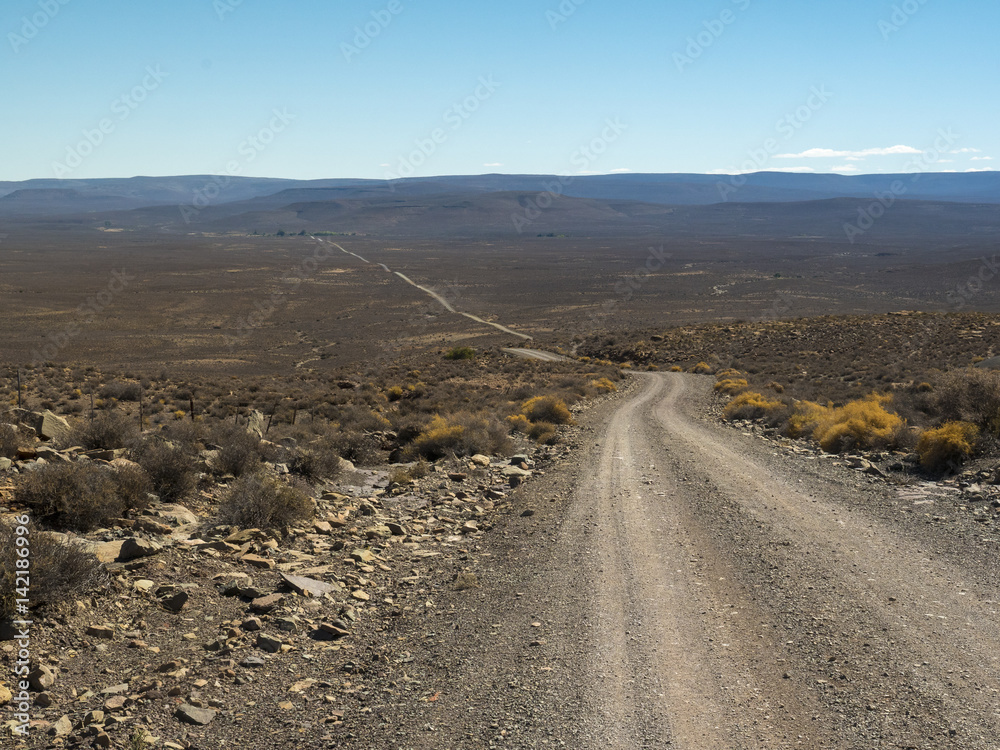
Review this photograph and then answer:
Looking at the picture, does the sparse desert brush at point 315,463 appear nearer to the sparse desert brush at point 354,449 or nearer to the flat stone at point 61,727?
the sparse desert brush at point 354,449

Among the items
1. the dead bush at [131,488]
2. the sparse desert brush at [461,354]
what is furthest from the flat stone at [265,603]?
the sparse desert brush at [461,354]

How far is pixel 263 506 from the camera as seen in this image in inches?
391

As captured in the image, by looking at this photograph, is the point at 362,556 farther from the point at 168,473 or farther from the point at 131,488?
the point at 168,473

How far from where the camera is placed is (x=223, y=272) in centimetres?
13388

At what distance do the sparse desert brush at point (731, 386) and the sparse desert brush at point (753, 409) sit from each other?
5.35m

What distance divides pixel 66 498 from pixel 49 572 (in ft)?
7.77

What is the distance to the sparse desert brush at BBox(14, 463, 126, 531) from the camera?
855cm

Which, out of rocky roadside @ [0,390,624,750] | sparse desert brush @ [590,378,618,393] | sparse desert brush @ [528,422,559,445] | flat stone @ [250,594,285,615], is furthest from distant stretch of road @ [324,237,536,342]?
flat stone @ [250,594,285,615]

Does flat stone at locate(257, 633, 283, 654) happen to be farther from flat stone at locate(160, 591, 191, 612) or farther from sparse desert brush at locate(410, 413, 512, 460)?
sparse desert brush at locate(410, 413, 512, 460)

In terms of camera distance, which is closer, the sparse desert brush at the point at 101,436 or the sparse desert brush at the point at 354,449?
the sparse desert brush at the point at 101,436

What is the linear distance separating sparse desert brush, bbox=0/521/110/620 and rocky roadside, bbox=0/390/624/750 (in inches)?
5.6

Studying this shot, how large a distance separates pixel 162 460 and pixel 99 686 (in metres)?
5.47

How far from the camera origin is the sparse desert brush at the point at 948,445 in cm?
1331

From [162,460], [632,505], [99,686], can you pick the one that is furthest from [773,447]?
[99,686]
